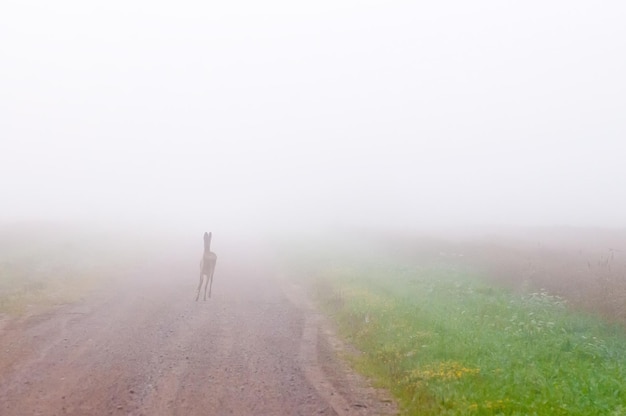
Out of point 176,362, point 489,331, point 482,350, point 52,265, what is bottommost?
point 52,265

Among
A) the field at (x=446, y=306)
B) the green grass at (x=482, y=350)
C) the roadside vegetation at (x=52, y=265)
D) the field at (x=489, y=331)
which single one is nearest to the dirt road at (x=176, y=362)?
the field at (x=446, y=306)

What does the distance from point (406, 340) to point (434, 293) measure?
8.28 metres

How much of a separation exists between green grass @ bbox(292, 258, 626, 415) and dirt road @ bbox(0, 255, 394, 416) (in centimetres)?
89

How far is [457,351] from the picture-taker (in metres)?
12.7

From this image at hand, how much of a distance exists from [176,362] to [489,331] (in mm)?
7805

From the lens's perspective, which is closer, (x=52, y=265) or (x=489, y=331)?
(x=489, y=331)

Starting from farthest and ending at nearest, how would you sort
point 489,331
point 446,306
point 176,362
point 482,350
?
point 446,306 < point 489,331 < point 482,350 < point 176,362

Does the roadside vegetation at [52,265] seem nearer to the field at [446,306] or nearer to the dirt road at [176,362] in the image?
the field at [446,306]

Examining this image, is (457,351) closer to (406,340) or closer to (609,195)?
(406,340)

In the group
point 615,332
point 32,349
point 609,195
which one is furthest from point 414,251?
point 609,195

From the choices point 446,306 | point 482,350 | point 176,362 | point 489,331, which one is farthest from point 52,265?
point 482,350

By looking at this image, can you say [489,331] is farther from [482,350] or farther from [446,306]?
[446,306]

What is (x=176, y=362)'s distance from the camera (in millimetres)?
12617

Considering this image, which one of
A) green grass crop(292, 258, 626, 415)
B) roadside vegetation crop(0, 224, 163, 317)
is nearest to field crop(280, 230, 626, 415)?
green grass crop(292, 258, 626, 415)
